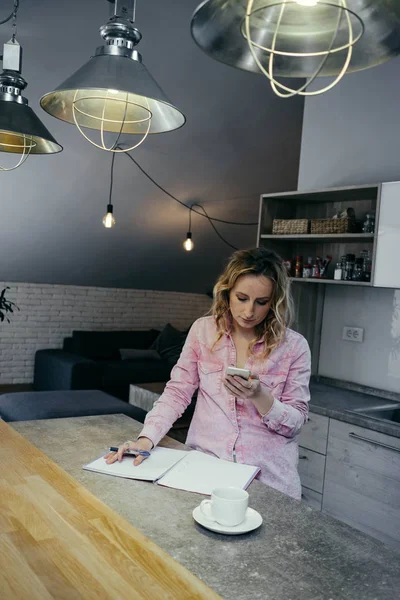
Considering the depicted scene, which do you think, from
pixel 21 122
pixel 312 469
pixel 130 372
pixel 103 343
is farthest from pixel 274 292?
pixel 103 343

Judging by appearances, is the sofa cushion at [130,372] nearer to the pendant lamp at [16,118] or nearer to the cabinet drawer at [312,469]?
the cabinet drawer at [312,469]

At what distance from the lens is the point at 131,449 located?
1.90 m

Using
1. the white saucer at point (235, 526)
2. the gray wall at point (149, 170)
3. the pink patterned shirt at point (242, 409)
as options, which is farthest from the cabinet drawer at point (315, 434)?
the gray wall at point (149, 170)

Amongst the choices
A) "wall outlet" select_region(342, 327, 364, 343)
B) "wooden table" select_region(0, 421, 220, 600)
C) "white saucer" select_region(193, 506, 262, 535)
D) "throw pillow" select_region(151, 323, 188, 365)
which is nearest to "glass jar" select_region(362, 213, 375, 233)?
"wall outlet" select_region(342, 327, 364, 343)

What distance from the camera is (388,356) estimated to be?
3.57m

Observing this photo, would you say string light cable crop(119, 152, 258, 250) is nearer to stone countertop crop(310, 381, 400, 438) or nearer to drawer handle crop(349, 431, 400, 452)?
stone countertop crop(310, 381, 400, 438)

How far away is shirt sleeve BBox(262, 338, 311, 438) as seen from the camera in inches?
75.7

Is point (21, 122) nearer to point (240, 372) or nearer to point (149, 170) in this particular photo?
point (240, 372)

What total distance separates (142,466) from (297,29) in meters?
1.30

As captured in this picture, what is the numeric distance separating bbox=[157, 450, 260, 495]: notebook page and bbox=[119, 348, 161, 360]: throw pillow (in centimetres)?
565

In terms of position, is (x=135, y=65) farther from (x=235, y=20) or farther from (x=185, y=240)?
(x=185, y=240)

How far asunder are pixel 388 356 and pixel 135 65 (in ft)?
8.26

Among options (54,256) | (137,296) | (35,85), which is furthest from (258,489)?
(137,296)

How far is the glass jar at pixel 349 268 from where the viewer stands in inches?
139
